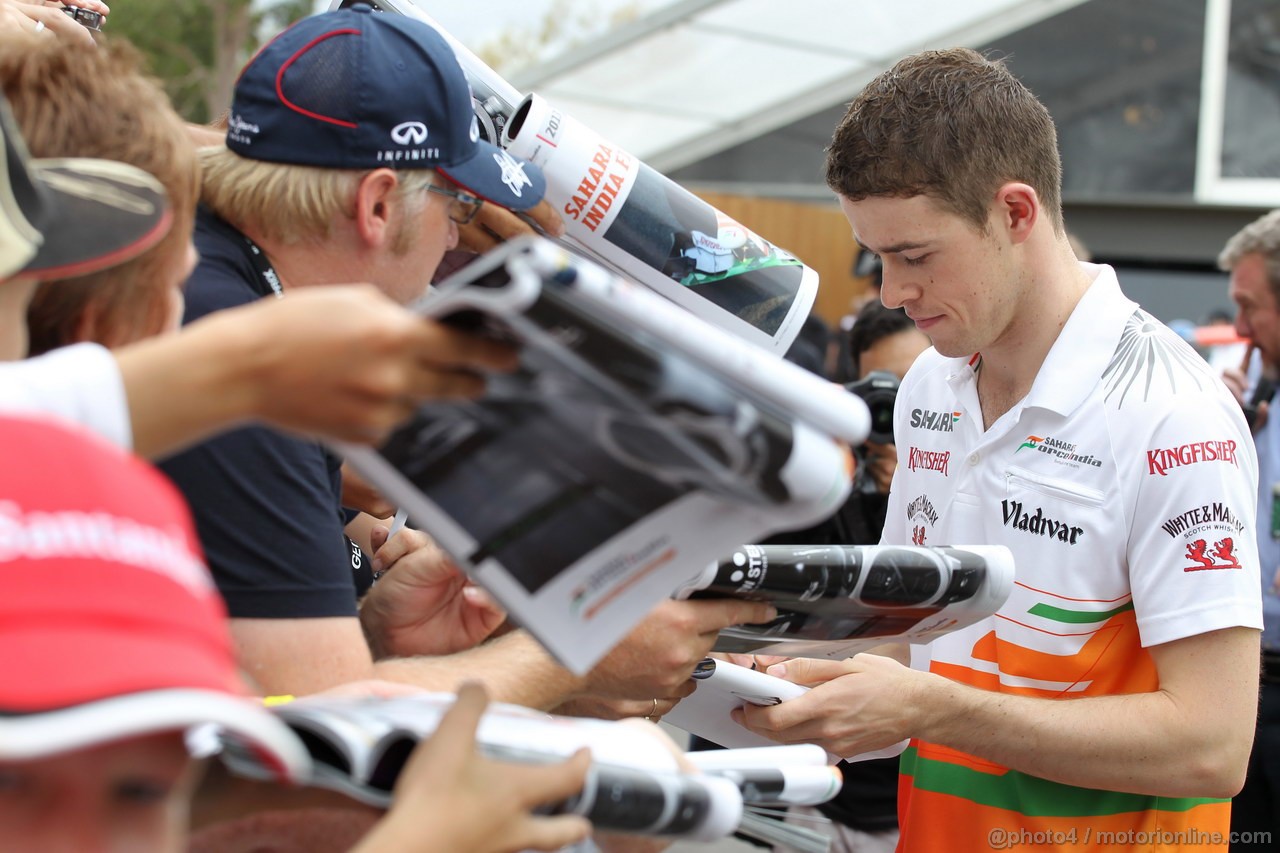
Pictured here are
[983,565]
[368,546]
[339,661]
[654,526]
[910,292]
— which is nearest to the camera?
[654,526]

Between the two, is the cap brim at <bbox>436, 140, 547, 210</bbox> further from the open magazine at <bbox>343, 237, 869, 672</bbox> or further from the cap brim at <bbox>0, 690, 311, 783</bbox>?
the cap brim at <bbox>0, 690, 311, 783</bbox>

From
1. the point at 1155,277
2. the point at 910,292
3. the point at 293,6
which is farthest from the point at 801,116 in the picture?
the point at 910,292

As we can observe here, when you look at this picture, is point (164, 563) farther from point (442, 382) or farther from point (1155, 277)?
point (1155, 277)

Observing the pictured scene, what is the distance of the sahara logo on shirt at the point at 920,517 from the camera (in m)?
2.22

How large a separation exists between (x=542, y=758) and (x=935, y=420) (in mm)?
1421

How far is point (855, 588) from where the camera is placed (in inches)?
60.9

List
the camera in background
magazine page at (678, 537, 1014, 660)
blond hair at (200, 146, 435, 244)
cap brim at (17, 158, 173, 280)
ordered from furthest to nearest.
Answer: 1. the camera in background
2. blond hair at (200, 146, 435, 244)
3. magazine page at (678, 537, 1014, 660)
4. cap brim at (17, 158, 173, 280)

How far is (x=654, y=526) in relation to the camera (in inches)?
43.7

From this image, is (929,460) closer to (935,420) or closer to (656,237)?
(935,420)

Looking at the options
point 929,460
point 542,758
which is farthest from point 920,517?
point 542,758

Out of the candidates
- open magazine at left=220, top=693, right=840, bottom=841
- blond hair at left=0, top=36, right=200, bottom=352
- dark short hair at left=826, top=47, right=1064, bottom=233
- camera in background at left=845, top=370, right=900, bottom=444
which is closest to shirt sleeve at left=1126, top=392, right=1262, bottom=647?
dark short hair at left=826, top=47, right=1064, bottom=233

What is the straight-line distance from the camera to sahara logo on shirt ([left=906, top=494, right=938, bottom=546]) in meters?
2.22

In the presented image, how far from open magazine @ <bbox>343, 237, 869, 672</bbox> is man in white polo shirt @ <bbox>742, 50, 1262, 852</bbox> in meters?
0.76

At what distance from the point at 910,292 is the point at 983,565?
616 mm
